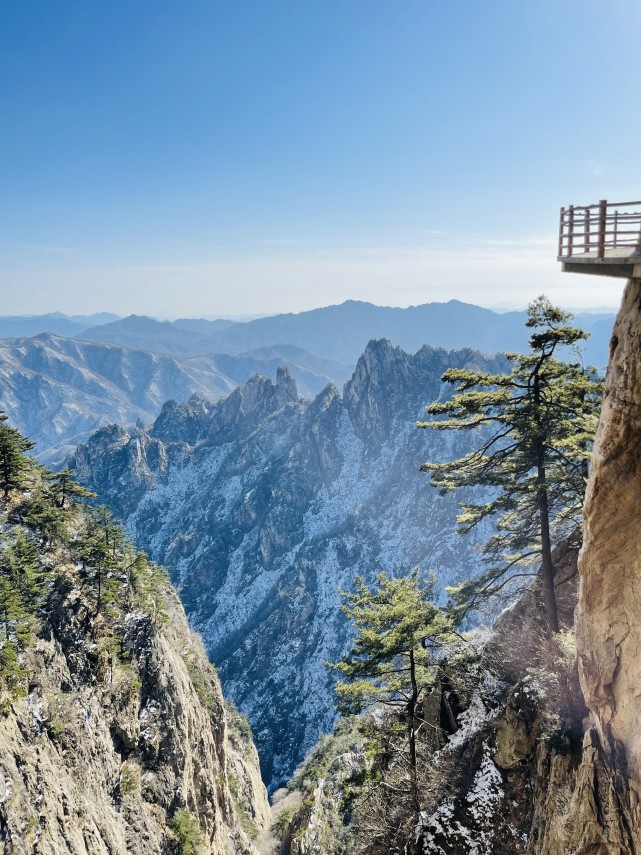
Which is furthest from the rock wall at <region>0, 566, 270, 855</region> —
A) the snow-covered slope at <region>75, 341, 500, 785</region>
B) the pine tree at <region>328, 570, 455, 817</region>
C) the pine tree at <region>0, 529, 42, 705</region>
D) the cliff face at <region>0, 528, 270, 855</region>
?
the snow-covered slope at <region>75, 341, 500, 785</region>

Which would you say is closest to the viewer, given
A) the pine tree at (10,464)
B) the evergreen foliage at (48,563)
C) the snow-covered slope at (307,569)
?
the evergreen foliage at (48,563)

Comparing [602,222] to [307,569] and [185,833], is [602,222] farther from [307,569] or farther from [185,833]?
[307,569]

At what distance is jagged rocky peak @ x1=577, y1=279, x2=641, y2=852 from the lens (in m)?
10.5

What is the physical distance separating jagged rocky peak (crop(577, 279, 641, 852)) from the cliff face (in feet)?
60.3

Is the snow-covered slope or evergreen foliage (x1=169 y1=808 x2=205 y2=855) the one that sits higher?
evergreen foliage (x1=169 y1=808 x2=205 y2=855)

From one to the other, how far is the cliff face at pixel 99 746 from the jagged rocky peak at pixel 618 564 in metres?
18.4

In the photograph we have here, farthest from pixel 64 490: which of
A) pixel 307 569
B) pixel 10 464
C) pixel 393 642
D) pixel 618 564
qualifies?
pixel 307 569

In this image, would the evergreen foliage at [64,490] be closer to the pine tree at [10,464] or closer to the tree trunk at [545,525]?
the pine tree at [10,464]

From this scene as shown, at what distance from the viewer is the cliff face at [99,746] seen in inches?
649

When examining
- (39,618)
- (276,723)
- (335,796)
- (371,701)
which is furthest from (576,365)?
(276,723)

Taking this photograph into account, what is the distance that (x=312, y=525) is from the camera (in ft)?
622

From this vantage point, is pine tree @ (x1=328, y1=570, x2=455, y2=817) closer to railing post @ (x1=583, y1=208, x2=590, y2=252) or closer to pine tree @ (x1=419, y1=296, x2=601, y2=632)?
pine tree @ (x1=419, y1=296, x2=601, y2=632)

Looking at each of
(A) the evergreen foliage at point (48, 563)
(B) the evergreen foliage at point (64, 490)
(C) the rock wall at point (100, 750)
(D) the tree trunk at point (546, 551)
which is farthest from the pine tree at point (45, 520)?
(D) the tree trunk at point (546, 551)

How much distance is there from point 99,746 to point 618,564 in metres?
24.2
